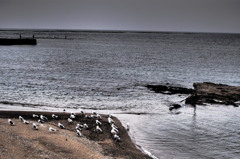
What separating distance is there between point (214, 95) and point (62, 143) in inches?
890

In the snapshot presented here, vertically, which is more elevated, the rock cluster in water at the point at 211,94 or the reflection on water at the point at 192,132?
the rock cluster in water at the point at 211,94

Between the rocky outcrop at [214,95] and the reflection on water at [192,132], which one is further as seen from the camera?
the rocky outcrop at [214,95]

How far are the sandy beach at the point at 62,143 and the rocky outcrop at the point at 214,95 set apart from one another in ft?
43.8

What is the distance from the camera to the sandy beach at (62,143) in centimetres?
1753

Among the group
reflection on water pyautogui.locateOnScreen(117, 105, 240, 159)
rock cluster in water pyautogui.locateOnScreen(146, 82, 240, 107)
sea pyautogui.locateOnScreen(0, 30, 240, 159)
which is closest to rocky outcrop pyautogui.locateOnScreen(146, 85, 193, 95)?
rock cluster in water pyautogui.locateOnScreen(146, 82, 240, 107)

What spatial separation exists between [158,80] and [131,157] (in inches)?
1401

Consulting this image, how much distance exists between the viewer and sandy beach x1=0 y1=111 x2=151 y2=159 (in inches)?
690

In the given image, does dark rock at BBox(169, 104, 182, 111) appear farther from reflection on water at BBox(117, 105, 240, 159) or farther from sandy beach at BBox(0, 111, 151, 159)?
sandy beach at BBox(0, 111, 151, 159)

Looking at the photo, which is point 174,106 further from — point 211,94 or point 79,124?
point 79,124

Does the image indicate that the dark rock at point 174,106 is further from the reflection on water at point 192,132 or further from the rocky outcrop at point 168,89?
the rocky outcrop at point 168,89

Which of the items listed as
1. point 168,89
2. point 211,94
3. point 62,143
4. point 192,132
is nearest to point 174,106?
point 211,94

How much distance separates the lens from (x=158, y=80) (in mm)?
53875

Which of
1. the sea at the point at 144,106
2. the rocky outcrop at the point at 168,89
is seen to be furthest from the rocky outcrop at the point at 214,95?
the rocky outcrop at the point at 168,89

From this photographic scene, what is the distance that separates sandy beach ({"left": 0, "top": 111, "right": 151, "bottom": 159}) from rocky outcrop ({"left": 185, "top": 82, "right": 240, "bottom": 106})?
1335 centimetres
